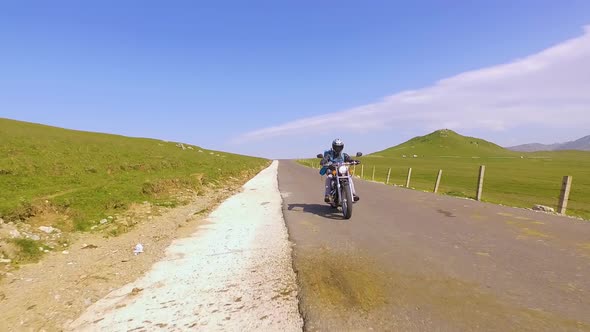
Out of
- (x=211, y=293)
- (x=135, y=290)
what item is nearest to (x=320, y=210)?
(x=211, y=293)

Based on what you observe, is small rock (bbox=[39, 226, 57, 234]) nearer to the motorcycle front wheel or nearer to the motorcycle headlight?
the motorcycle front wheel

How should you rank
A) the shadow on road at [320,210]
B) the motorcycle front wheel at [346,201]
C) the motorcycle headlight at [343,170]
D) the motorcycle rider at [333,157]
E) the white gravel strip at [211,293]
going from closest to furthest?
the white gravel strip at [211,293] < the motorcycle front wheel at [346,201] < the motorcycle headlight at [343,170] < the shadow on road at [320,210] < the motorcycle rider at [333,157]

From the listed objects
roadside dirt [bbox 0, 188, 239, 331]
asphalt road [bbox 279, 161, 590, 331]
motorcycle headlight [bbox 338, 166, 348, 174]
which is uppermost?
motorcycle headlight [bbox 338, 166, 348, 174]

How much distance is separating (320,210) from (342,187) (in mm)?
1842

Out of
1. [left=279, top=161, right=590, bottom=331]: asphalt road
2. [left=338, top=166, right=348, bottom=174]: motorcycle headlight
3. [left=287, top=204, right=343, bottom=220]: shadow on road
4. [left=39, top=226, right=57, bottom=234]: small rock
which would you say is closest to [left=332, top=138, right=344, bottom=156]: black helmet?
[left=338, top=166, right=348, bottom=174]: motorcycle headlight

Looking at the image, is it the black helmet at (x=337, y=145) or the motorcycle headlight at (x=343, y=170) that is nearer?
the motorcycle headlight at (x=343, y=170)

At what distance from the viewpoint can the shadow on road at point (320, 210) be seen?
10753 mm

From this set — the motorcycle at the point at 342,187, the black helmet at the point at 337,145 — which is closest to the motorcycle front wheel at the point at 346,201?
the motorcycle at the point at 342,187

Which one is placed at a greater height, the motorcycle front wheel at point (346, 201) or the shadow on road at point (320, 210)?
the motorcycle front wheel at point (346, 201)

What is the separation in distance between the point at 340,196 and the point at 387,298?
20.0 ft

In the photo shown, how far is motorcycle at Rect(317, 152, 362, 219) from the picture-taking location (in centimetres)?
1008

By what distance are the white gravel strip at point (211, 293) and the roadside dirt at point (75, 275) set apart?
35 centimetres

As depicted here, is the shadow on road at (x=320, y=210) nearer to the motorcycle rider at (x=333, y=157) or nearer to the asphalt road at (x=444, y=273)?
the motorcycle rider at (x=333, y=157)

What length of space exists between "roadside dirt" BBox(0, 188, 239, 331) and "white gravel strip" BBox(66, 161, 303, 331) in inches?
13.9
